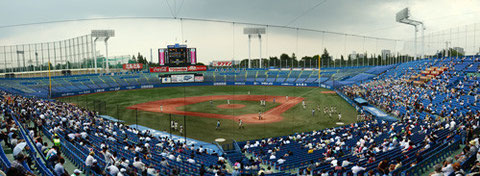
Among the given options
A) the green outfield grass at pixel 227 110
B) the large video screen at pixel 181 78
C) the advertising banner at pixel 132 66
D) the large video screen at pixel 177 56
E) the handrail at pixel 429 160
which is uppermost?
the large video screen at pixel 177 56

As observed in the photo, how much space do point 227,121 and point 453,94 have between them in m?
23.4

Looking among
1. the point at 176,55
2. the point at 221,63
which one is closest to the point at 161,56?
the point at 176,55

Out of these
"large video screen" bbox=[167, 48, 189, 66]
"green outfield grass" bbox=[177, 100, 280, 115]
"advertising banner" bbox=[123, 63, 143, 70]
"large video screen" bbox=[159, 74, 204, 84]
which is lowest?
"green outfield grass" bbox=[177, 100, 280, 115]

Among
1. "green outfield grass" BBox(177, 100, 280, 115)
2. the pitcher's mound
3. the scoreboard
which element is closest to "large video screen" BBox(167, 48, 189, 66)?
the scoreboard

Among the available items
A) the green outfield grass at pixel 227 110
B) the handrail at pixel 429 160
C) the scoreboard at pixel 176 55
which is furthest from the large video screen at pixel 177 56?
the handrail at pixel 429 160

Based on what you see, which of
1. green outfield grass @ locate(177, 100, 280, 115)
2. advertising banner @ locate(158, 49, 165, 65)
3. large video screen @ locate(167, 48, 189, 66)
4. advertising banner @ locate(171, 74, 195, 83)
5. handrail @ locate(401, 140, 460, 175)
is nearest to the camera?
handrail @ locate(401, 140, 460, 175)

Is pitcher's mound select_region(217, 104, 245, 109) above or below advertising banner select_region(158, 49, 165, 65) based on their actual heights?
below

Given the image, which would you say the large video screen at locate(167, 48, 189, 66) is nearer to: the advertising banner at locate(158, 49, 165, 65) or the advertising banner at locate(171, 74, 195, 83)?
the advertising banner at locate(158, 49, 165, 65)

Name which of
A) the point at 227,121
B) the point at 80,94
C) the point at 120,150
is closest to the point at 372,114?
the point at 227,121

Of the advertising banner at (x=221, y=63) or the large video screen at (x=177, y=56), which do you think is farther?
the advertising banner at (x=221, y=63)

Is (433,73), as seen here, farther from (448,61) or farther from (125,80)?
(125,80)

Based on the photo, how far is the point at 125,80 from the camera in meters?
69.6

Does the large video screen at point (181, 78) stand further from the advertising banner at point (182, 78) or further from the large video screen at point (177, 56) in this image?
the large video screen at point (177, 56)

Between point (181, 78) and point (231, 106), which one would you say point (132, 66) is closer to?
point (181, 78)
